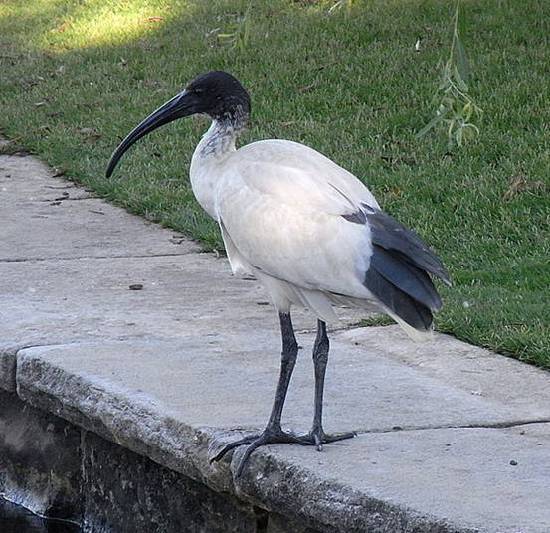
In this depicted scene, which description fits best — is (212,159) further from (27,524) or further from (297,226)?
(27,524)

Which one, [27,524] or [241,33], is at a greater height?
[241,33]

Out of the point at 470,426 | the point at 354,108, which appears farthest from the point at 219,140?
the point at 354,108

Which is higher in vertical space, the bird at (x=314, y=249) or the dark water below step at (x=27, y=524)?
the bird at (x=314, y=249)

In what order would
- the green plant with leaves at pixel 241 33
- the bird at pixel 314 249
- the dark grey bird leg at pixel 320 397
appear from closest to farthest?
the bird at pixel 314 249 < the dark grey bird leg at pixel 320 397 < the green plant with leaves at pixel 241 33

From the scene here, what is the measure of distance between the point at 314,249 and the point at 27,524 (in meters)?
1.76

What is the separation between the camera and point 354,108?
9.90 metres

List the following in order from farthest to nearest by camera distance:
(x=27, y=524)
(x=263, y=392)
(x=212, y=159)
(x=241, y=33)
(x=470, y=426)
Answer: (x=241, y=33) < (x=27, y=524) < (x=263, y=392) < (x=212, y=159) < (x=470, y=426)

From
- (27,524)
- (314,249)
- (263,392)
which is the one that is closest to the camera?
(314,249)

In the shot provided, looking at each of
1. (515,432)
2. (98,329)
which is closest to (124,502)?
(98,329)

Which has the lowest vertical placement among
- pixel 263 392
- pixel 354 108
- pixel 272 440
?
A: pixel 354 108

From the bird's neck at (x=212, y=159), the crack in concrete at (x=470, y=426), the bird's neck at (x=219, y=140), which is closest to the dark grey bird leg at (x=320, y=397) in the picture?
the crack in concrete at (x=470, y=426)

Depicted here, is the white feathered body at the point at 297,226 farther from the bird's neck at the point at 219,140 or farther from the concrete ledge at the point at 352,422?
the concrete ledge at the point at 352,422

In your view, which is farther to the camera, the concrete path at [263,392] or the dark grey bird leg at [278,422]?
the dark grey bird leg at [278,422]

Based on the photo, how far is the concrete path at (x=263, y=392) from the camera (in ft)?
12.7
